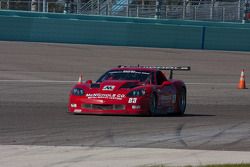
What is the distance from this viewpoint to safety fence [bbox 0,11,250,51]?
3422cm

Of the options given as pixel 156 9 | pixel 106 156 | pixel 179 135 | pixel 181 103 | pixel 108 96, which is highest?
pixel 156 9

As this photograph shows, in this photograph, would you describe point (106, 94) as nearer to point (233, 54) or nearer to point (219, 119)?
point (219, 119)

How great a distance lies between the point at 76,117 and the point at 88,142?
167 inches

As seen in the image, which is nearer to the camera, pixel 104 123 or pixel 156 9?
pixel 104 123

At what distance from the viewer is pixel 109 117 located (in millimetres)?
15945

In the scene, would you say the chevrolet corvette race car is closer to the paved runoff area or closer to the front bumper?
the front bumper

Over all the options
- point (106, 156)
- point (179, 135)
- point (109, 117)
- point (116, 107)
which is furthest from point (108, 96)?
point (106, 156)

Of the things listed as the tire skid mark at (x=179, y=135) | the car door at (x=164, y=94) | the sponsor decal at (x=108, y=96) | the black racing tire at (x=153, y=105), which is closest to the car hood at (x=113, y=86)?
the sponsor decal at (x=108, y=96)

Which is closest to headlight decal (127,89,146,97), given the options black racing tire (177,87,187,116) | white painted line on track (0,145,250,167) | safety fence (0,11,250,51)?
black racing tire (177,87,187,116)

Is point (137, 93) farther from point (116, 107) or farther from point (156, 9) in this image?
point (156, 9)

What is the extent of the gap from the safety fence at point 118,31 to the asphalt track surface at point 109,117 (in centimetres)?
61

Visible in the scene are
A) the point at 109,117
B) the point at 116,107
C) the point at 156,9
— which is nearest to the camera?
the point at 109,117

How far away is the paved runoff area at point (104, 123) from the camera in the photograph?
1017 cm

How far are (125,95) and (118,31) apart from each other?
747 inches
